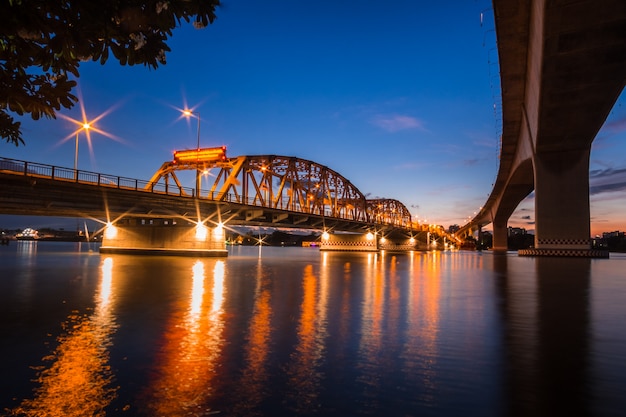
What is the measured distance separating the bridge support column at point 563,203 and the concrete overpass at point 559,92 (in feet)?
0.31

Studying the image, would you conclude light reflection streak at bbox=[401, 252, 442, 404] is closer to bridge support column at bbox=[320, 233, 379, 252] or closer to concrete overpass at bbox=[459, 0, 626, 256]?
concrete overpass at bbox=[459, 0, 626, 256]

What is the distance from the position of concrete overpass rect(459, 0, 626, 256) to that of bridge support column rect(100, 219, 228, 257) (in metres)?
38.5

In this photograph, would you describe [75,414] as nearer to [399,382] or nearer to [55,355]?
[55,355]

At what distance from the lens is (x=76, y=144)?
4675 cm

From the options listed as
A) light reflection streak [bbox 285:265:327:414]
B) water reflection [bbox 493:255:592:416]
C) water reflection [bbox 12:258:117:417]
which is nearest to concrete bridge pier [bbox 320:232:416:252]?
water reflection [bbox 493:255:592:416]

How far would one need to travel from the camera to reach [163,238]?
183 feet

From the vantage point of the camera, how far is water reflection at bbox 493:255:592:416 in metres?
5.30

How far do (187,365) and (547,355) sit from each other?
6372 mm

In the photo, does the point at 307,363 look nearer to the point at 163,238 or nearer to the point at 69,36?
the point at 69,36

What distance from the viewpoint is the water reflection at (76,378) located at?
493cm

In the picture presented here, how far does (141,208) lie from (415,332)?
150 ft

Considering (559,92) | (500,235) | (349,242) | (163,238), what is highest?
(559,92)

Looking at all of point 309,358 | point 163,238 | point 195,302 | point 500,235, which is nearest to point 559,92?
point 195,302

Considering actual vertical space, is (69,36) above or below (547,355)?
above
